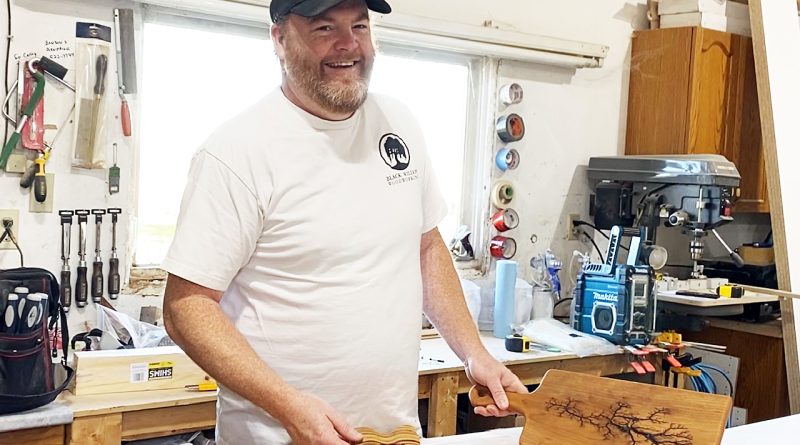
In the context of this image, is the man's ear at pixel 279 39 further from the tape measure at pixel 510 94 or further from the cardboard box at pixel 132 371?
the tape measure at pixel 510 94

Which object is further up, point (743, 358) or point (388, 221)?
point (388, 221)

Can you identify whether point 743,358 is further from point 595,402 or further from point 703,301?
point 595,402

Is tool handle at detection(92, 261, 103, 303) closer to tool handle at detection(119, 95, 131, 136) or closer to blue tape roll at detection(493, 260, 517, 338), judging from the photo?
tool handle at detection(119, 95, 131, 136)

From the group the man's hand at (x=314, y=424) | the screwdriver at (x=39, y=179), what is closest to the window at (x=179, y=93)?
the screwdriver at (x=39, y=179)

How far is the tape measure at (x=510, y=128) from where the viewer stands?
11.0 ft

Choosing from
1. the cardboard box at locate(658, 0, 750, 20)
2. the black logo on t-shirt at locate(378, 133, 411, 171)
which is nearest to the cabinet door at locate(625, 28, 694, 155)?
the cardboard box at locate(658, 0, 750, 20)

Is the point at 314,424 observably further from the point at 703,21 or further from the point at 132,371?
the point at 703,21

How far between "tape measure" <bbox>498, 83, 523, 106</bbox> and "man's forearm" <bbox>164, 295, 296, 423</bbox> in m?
2.16

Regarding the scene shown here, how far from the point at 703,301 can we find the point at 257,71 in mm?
1944

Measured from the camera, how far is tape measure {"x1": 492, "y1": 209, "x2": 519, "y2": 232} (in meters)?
3.37

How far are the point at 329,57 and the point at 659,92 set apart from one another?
8.35ft

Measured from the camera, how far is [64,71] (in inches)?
96.8

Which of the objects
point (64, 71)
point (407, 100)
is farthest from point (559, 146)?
point (64, 71)

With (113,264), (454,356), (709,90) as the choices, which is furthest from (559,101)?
(113,264)
